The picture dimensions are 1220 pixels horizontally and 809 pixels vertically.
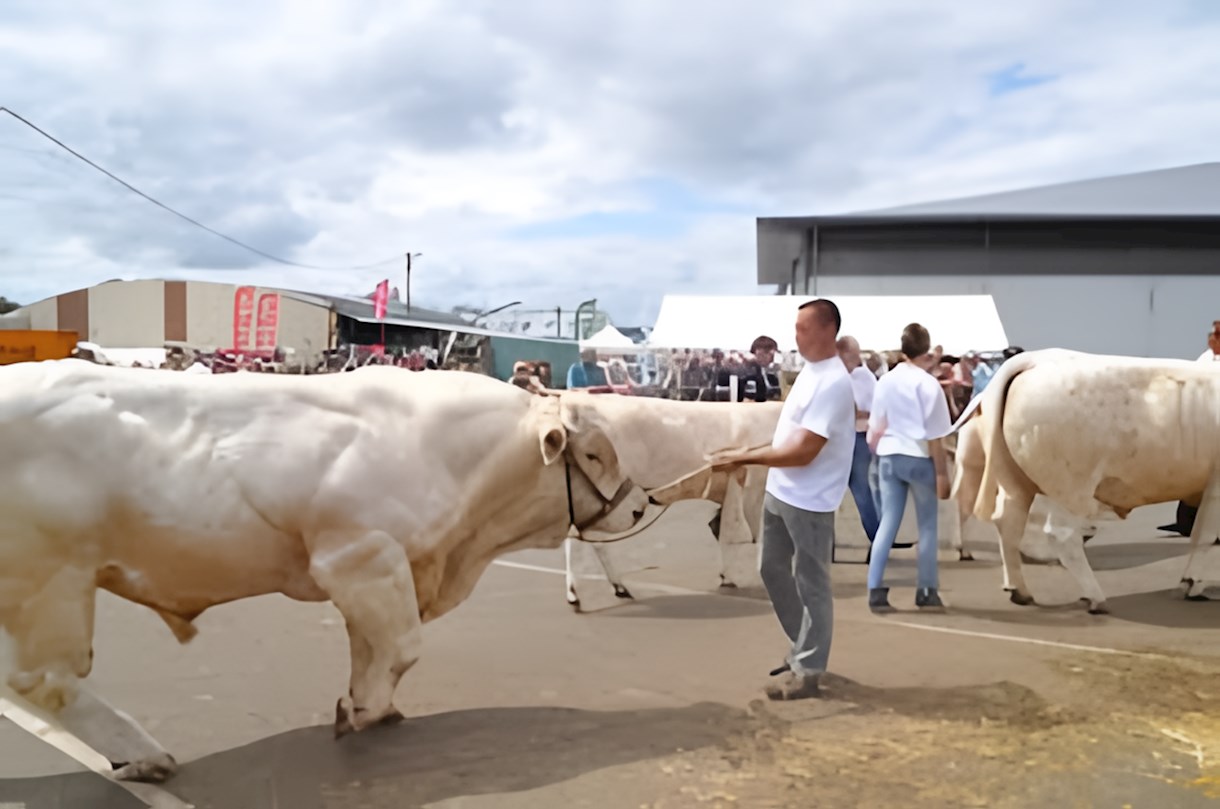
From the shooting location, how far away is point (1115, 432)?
6.36m

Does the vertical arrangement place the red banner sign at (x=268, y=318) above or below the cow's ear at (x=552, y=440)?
above

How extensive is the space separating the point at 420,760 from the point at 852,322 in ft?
50.9

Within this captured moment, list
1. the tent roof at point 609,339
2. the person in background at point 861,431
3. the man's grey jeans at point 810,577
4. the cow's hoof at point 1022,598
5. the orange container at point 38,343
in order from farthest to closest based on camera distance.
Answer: the tent roof at point 609,339 → the orange container at point 38,343 → the person in background at point 861,431 → the cow's hoof at point 1022,598 → the man's grey jeans at point 810,577

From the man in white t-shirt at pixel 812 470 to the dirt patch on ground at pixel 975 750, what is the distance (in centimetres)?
26

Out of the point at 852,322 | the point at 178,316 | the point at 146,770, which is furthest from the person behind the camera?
the point at 178,316

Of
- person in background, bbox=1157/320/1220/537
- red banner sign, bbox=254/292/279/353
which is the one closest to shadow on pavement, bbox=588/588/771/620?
person in background, bbox=1157/320/1220/537

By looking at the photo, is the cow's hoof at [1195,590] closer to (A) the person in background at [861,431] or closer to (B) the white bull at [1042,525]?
(B) the white bull at [1042,525]

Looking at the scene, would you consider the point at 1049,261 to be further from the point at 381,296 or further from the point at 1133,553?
the point at 1133,553

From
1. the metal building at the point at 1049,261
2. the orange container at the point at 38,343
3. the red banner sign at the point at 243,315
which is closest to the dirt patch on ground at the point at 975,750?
the orange container at the point at 38,343

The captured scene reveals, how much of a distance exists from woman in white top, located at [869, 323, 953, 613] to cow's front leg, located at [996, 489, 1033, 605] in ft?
1.74

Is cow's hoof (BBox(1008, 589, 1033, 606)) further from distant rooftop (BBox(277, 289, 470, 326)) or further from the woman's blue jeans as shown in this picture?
distant rooftop (BBox(277, 289, 470, 326))

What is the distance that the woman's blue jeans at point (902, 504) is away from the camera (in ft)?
20.5

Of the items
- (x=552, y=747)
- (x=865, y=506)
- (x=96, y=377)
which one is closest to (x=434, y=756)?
(x=552, y=747)

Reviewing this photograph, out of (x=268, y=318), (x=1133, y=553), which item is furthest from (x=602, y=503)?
(x=268, y=318)
